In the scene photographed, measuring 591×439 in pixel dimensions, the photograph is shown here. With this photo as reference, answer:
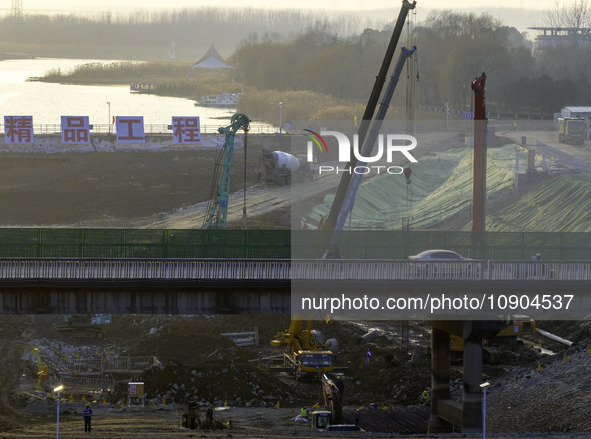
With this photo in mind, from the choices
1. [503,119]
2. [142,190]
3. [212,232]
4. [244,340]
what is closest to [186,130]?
[142,190]

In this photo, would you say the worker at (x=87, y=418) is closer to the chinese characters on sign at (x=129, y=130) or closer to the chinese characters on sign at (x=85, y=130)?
the chinese characters on sign at (x=85, y=130)

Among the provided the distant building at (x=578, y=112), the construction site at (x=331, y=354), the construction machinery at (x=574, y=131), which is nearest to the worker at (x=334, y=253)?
the construction site at (x=331, y=354)

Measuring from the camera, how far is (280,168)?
288 feet

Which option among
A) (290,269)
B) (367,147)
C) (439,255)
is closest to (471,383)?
(439,255)

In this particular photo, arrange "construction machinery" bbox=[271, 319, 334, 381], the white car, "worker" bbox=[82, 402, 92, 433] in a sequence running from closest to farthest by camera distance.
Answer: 1. "worker" bbox=[82, 402, 92, 433]
2. the white car
3. "construction machinery" bbox=[271, 319, 334, 381]

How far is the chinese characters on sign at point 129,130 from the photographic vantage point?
10776cm

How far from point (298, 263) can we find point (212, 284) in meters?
3.10

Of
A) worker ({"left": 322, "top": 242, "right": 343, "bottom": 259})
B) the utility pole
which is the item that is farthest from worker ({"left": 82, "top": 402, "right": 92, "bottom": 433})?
the utility pole

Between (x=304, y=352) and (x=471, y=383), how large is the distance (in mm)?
10075

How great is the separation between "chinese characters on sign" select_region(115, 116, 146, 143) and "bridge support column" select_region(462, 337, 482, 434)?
73374mm

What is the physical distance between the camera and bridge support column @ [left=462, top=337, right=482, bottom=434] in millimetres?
38094

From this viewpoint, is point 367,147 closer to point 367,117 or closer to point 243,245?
point 367,117

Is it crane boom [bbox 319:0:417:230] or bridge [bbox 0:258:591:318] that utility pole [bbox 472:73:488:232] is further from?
bridge [bbox 0:258:591:318]

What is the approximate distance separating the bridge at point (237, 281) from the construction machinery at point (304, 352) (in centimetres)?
842
